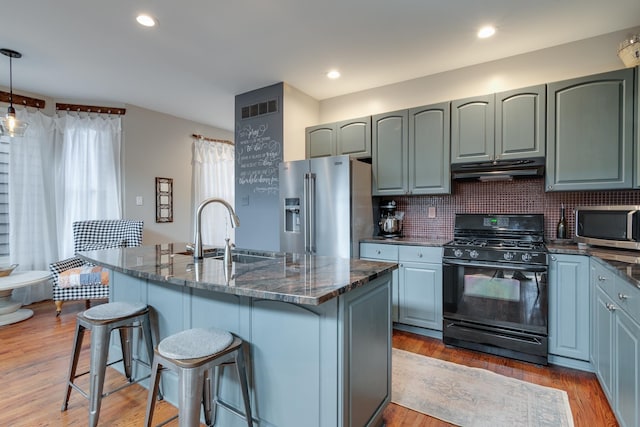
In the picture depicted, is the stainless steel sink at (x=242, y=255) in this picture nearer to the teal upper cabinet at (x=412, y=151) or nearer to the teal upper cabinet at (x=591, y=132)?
the teal upper cabinet at (x=412, y=151)

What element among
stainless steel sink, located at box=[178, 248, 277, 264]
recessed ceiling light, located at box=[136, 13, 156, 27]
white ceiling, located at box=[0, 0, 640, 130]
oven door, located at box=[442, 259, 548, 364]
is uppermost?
white ceiling, located at box=[0, 0, 640, 130]

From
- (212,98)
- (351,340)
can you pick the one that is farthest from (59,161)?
(351,340)

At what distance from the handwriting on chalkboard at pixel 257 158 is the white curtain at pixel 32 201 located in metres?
2.31

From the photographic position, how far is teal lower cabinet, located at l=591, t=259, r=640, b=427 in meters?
1.33

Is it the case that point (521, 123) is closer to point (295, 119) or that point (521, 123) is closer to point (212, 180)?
point (295, 119)

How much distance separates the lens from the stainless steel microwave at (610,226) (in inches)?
76.7

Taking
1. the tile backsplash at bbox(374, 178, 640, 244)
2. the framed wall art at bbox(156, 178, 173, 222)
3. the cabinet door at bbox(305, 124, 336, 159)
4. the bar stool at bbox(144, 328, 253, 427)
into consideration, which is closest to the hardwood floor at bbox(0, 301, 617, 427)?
the bar stool at bbox(144, 328, 253, 427)

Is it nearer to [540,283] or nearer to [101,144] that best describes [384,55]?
[540,283]

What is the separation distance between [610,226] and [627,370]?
3.52 feet

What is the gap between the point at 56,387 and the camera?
2.09m

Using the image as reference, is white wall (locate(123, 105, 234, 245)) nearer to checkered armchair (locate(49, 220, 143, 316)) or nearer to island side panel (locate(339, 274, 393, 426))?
checkered armchair (locate(49, 220, 143, 316))

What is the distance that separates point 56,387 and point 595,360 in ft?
11.6

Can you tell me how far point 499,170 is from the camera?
9.04 feet

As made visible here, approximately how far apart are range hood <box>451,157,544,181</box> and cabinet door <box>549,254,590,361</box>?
29.2 inches
